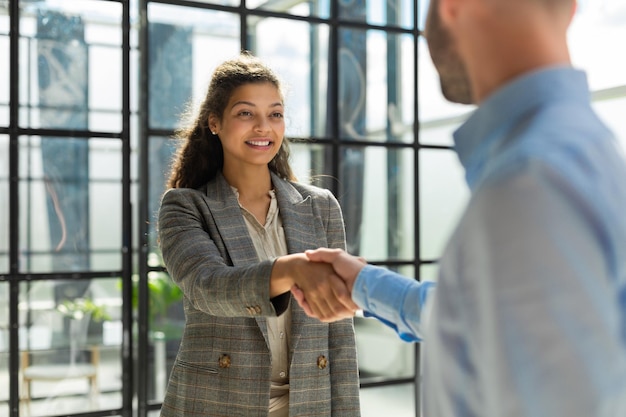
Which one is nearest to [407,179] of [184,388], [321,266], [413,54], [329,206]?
[413,54]

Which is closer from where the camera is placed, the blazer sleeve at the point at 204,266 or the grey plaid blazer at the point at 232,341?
the blazer sleeve at the point at 204,266

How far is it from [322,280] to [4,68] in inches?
72.6

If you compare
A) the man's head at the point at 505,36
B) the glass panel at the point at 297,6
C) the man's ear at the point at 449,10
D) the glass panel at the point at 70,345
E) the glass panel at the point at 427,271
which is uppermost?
the glass panel at the point at 297,6

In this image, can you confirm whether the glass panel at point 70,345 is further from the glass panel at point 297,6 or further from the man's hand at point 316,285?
the man's hand at point 316,285

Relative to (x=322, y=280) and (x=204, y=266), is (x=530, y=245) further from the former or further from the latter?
(x=204, y=266)

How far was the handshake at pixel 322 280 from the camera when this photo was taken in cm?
157

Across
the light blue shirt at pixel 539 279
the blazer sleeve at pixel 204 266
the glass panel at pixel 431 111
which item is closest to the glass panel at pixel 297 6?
the glass panel at pixel 431 111

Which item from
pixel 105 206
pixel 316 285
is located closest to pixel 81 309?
pixel 105 206

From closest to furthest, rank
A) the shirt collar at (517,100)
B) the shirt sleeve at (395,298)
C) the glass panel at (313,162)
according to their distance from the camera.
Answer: the shirt collar at (517,100) < the shirt sleeve at (395,298) < the glass panel at (313,162)

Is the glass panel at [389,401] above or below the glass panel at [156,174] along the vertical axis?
below

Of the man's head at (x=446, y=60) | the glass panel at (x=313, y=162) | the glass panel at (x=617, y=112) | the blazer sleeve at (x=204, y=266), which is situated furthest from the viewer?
the glass panel at (x=617, y=112)

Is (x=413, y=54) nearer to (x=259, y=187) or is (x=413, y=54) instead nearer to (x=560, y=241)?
(x=259, y=187)

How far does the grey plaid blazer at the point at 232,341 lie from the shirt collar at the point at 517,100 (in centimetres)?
119

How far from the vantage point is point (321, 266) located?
1631 mm
